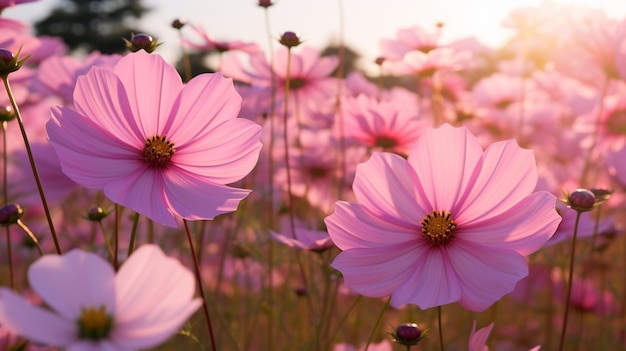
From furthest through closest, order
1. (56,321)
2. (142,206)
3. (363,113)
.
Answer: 1. (363,113)
2. (142,206)
3. (56,321)

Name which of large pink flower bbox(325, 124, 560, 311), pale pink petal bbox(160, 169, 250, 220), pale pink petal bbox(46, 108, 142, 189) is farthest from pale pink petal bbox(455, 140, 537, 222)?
pale pink petal bbox(46, 108, 142, 189)

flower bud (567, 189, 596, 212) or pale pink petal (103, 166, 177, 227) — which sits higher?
flower bud (567, 189, 596, 212)

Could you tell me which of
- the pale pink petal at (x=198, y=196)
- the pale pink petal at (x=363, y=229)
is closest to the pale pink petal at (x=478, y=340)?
the pale pink petal at (x=363, y=229)

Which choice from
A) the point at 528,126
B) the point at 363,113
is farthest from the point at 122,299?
the point at 528,126

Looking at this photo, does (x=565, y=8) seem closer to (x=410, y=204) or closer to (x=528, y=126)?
(x=528, y=126)

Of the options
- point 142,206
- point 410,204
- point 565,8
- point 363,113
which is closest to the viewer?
point 142,206

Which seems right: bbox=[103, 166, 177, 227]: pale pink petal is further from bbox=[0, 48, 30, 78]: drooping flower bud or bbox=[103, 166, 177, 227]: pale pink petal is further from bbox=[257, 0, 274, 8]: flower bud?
bbox=[257, 0, 274, 8]: flower bud

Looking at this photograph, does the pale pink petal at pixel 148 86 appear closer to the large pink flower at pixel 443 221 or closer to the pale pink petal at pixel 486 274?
the large pink flower at pixel 443 221

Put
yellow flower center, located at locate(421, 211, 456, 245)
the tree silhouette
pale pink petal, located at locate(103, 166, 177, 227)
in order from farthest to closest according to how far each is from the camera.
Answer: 1. the tree silhouette
2. yellow flower center, located at locate(421, 211, 456, 245)
3. pale pink petal, located at locate(103, 166, 177, 227)

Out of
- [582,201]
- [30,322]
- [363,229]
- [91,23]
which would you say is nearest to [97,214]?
[363,229]
